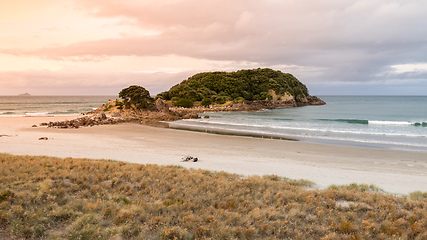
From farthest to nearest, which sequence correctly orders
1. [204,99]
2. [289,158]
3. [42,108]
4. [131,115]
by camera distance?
[42,108]
[204,99]
[131,115]
[289,158]

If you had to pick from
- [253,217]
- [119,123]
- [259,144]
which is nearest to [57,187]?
[253,217]

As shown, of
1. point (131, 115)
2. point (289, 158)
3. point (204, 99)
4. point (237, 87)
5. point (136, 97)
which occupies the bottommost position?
point (289, 158)

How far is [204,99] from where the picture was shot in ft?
249

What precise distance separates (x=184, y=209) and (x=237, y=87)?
9509cm

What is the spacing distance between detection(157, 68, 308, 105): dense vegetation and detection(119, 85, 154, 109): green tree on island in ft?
84.8

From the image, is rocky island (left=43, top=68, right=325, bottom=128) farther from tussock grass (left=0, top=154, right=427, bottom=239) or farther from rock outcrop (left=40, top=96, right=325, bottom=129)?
tussock grass (left=0, top=154, right=427, bottom=239)

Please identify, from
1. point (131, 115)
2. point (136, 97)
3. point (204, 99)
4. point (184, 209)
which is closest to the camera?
point (184, 209)

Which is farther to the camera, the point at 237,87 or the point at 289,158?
the point at 237,87

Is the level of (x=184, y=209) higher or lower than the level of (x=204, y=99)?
lower

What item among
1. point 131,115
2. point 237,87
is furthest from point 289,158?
point 237,87

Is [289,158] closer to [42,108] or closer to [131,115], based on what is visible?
Result: [131,115]

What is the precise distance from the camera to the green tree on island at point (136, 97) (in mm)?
48250

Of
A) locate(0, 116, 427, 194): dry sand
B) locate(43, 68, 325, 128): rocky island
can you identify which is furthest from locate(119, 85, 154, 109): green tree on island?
locate(0, 116, 427, 194): dry sand

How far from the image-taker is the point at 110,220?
6.97 m
